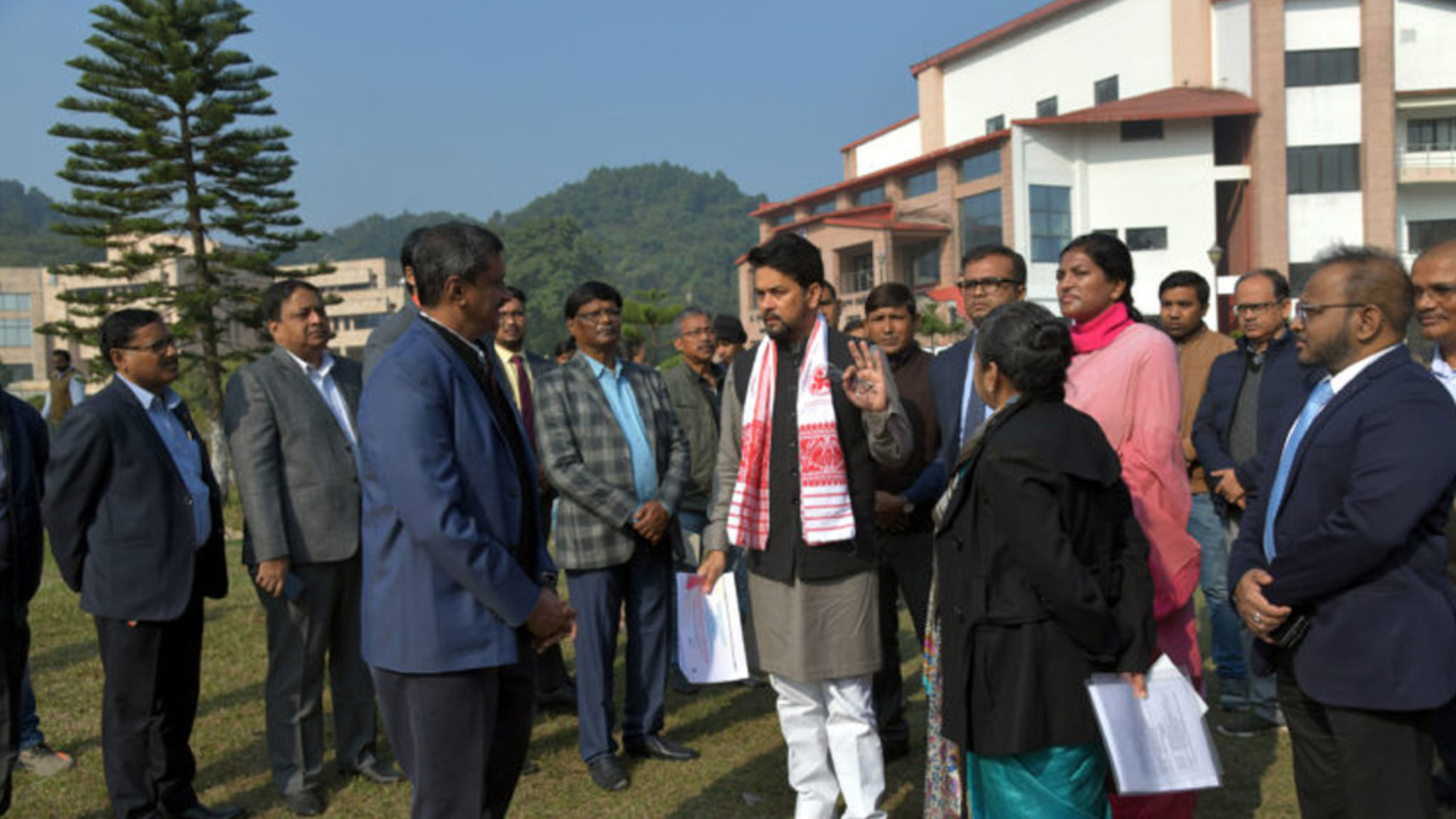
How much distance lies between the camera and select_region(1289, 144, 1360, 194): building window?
107 ft

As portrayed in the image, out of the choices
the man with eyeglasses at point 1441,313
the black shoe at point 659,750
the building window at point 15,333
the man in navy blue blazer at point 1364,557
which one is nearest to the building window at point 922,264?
the black shoe at point 659,750

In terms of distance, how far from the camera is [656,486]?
459cm

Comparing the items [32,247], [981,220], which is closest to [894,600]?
[981,220]

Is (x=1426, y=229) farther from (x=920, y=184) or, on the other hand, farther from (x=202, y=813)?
(x=202, y=813)

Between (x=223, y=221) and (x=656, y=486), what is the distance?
20904 millimetres

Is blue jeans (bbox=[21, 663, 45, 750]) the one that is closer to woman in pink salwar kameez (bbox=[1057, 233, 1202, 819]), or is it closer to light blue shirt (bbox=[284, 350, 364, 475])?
light blue shirt (bbox=[284, 350, 364, 475])

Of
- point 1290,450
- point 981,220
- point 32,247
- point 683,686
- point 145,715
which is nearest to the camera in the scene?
point 1290,450

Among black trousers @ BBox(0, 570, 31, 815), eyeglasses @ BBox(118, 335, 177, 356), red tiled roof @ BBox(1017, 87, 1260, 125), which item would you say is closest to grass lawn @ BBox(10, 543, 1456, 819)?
black trousers @ BBox(0, 570, 31, 815)

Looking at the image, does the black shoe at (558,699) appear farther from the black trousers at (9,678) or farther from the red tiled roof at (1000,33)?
the red tiled roof at (1000,33)

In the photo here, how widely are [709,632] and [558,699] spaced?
69.7 inches

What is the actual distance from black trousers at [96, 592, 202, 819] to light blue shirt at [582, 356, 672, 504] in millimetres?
1775

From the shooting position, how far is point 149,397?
3.90 m

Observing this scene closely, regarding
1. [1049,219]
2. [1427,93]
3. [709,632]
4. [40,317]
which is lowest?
[709,632]

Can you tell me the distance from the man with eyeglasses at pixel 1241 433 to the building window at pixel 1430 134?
34668 millimetres
